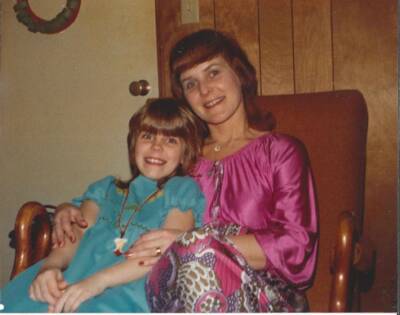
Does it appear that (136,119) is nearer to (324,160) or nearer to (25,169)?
(324,160)

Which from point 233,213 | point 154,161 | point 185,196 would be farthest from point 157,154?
point 233,213

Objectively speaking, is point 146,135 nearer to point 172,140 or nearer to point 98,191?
point 172,140

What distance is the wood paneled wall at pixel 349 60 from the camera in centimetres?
146

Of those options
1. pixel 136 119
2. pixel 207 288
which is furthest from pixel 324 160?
pixel 207 288

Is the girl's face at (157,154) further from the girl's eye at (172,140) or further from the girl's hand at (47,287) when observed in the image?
the girl's hand at (47,287)

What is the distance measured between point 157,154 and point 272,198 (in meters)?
0.30

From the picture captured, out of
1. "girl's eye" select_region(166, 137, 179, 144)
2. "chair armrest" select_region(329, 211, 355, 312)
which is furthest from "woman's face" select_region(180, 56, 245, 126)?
"chair armrest" select_region(329, 211, 355, 312)

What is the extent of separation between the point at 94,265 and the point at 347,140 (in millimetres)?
714

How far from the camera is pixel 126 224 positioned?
1169 mm

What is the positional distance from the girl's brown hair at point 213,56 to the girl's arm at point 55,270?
1.35 ft

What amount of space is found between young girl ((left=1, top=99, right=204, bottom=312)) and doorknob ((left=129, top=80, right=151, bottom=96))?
0.54m

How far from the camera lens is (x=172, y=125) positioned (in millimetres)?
1227

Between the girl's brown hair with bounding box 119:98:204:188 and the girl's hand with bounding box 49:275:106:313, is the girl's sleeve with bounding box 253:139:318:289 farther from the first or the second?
the girl's hand with bounding box 49:275:106:313

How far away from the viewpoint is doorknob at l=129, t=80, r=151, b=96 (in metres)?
1.80
